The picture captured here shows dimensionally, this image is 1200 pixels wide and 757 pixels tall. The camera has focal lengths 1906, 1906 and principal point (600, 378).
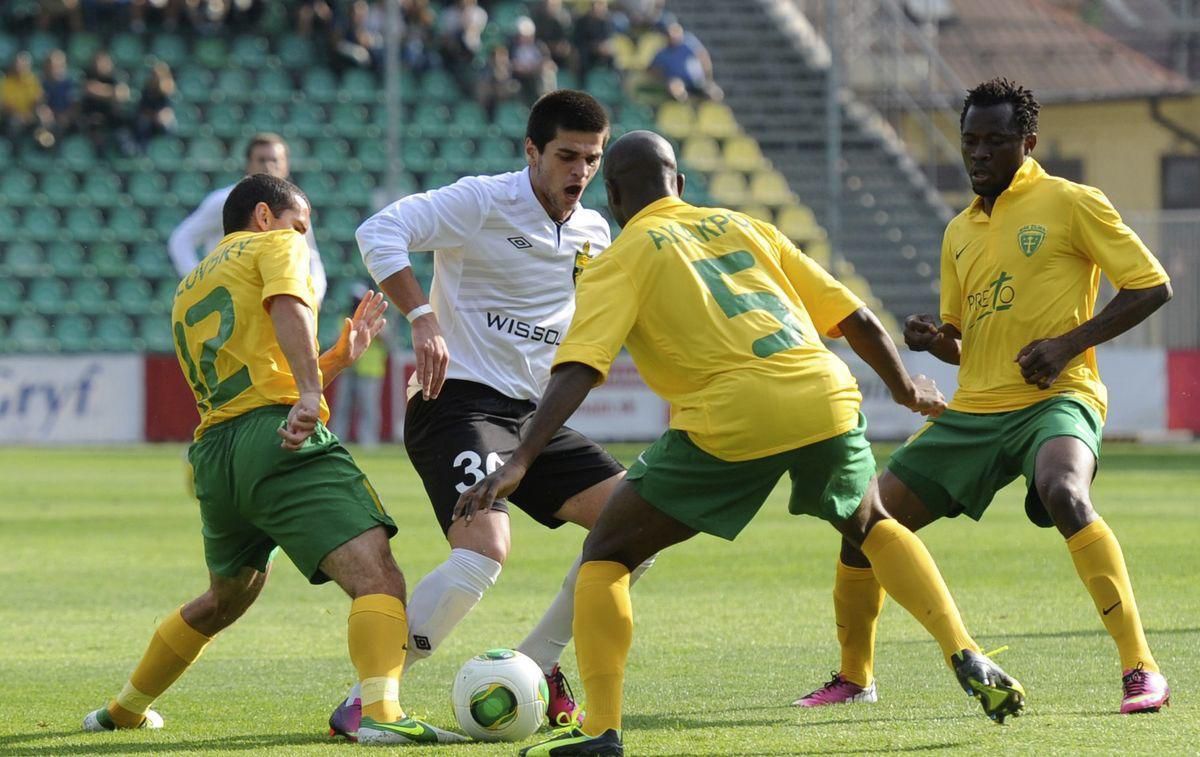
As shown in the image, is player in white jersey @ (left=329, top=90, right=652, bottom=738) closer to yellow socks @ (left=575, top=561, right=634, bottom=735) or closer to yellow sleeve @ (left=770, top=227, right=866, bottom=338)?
yellow socks @ (left=575, top=561, right=634, bottom=735)

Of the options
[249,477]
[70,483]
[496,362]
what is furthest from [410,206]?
[70,483]

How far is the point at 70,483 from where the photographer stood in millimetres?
19609

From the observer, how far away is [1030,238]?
6.87m

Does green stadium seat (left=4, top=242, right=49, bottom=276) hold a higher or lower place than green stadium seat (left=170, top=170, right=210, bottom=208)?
lower

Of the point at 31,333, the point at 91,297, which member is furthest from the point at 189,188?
the point at 31,333

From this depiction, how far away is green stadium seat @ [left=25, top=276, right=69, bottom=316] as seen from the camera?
27375mm

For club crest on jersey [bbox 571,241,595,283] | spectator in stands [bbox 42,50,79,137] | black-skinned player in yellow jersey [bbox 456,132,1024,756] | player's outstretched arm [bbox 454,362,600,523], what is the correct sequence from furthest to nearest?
spectator in stands [bbox 42,50,79,137], club crest on jersey [bbox 571,241,595,283], black-skinned player in yellow jersey [bbox 456,132,1024,756], player's outstretched arm [bbox 454,362,600,523]

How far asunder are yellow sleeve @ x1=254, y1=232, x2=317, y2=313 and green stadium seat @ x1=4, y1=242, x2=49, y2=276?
2242 centimetres

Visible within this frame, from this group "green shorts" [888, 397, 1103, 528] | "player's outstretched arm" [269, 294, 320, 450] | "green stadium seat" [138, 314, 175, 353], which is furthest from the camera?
"green stadium seat" [138, 314, 175, 353]

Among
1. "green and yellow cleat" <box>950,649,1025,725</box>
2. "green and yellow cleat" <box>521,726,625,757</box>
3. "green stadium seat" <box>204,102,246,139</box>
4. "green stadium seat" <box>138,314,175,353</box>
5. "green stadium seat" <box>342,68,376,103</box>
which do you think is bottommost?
"green stadium seat" <box>138,314,175,353</box>

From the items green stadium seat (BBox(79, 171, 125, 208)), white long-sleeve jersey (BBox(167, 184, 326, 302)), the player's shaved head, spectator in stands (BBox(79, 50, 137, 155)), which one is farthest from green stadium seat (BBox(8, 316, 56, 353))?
the player's shaved head

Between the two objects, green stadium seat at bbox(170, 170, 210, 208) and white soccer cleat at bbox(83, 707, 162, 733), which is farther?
green stadium seat at bbox(170, 170, 210, 208)

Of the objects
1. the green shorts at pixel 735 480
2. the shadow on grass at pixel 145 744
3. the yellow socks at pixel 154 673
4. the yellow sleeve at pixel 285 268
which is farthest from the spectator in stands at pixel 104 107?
the green shorts at pixel 735 480

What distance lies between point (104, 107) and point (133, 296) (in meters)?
2.78
